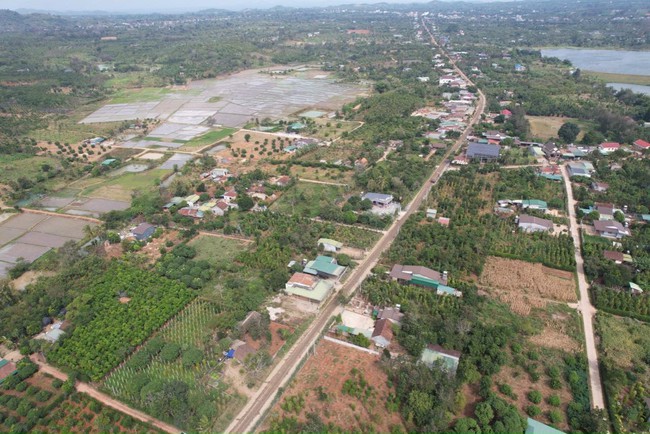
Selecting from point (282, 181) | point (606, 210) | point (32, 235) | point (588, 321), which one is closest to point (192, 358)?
point (588, 321)

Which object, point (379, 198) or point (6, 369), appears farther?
point (379, 198)

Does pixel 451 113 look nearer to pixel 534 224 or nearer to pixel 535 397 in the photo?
pixel 534 224

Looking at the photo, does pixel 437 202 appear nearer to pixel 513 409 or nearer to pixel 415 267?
pixel 415 267

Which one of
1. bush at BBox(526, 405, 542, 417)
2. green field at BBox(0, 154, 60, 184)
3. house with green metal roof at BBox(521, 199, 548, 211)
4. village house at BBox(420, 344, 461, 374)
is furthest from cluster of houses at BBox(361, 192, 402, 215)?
green field at BBox(0, 154, 60, 184)

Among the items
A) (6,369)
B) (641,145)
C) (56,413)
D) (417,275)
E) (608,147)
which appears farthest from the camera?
(608,147)

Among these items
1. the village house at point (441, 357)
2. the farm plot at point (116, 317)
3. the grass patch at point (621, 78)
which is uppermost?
the grass patch at point (621, 78)

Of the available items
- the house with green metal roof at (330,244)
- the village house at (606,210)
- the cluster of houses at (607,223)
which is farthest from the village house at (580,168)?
the house with green metal roof at (330,244)

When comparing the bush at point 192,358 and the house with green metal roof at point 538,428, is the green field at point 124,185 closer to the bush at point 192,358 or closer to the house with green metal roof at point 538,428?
the bush at point 192,358
